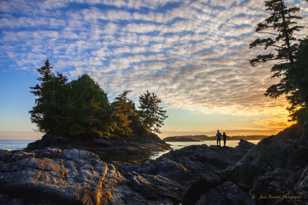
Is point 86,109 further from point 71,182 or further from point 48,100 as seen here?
point 71,182

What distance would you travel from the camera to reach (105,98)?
2911 inches

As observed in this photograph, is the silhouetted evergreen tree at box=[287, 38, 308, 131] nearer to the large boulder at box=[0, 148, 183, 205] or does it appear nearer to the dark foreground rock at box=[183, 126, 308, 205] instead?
the dark foreground rock at box=[183, 126, 308, 205]

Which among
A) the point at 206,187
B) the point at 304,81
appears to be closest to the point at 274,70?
the point at 304,81

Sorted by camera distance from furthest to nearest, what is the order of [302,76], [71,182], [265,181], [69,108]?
1. [69,108]
2. [302,76]
3. [265,181]
4. [71,182]

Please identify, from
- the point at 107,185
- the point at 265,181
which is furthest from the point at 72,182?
the point at 265,181

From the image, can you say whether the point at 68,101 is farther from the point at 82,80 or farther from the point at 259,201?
the point at 259,201

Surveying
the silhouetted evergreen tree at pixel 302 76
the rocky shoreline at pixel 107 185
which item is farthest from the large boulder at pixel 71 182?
the silhouetted evergreen tree at pixel 302 76

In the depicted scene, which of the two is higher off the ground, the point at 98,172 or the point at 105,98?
the point at 105,98

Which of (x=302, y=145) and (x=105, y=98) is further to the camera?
(x=105, y=98)

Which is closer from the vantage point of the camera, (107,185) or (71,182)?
(71,182)

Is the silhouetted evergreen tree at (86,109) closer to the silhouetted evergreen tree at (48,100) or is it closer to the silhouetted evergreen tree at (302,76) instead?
the silhouetted evergreen tree at (48,100)

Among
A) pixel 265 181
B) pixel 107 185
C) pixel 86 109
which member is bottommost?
pixel 107 185

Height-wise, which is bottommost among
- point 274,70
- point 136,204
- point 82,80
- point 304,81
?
point 136,204

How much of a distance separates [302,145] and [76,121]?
166 ft
